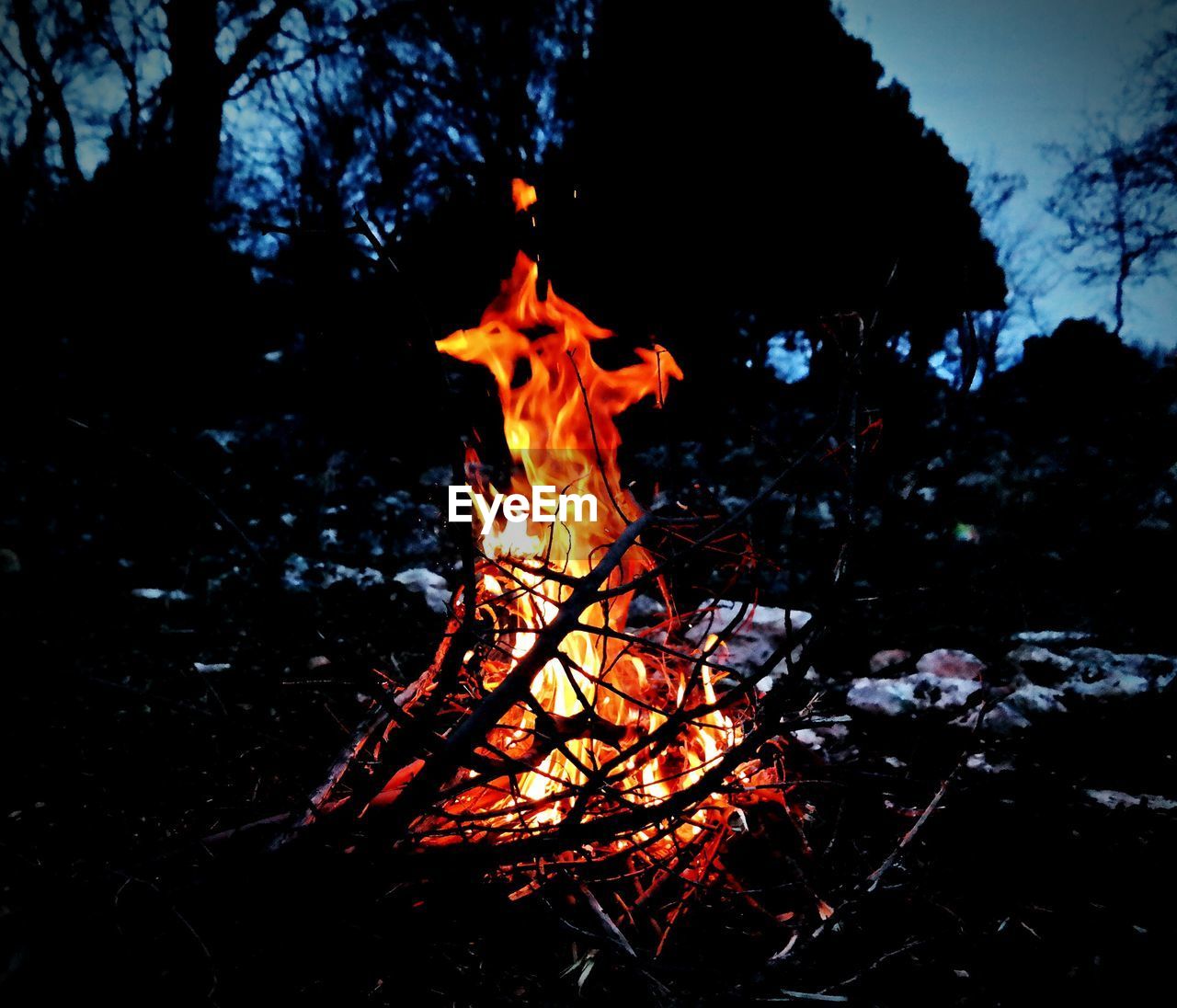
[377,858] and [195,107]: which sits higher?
[195,107]

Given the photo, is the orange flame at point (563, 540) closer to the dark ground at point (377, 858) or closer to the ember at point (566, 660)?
the ember at point (566, 660)

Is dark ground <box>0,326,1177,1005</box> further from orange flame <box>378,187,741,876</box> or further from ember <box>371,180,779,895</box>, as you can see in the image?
orange flame <box>378,187,741,876</box>

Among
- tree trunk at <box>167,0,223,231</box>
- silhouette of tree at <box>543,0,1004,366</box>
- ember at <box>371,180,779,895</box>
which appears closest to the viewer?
ember at <box>371,180,779,895</box>

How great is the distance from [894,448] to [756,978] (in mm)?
7466

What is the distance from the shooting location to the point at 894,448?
7.53m

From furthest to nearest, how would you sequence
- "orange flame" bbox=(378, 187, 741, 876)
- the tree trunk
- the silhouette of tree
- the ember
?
1. the tree trunk
2. the silhouette of tree
3. "orange flame" bbox=(378, 187, 741, 876)
4. the ember

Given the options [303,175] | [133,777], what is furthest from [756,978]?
[303,175]

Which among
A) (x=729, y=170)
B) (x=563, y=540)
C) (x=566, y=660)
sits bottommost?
(x=566, y=660)

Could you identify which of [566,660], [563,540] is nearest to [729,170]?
[563,540]

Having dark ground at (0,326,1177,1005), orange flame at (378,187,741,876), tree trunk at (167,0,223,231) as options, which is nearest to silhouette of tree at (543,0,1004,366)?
dark ground at (0,326,1177,1005)

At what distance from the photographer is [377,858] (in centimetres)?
138

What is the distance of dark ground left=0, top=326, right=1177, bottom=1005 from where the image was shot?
4.50 feet

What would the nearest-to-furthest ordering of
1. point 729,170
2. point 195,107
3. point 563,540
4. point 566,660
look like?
1. point 566,660
2. point 563,540
3. point 729,170
4. point 195,107

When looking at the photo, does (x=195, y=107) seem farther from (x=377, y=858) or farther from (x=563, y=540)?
(x=377, y=858)
